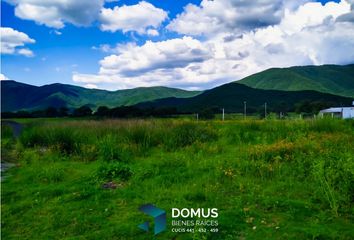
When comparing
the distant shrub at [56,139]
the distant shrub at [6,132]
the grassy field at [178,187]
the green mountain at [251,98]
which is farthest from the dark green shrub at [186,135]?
the green mountain at [251,98]

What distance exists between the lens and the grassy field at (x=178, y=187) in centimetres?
442

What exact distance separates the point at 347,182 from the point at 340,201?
312 millimetres

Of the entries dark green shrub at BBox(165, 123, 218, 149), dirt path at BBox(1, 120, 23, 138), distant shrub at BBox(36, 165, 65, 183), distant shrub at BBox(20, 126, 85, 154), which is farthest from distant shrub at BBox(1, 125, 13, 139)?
distant shrub at BBox(36, 165, 65, 183)

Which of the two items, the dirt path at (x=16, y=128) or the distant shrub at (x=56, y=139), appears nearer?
the distant shrub at (x=56, y=139)

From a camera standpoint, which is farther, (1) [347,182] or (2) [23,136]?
(2) [23,136]

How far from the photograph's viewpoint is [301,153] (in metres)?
8.09

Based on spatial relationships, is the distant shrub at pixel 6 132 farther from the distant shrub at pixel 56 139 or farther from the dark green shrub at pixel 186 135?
the dark green shrub at pixel 186 135

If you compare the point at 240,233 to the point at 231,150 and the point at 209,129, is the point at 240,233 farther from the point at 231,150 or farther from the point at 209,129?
the point at 209,129

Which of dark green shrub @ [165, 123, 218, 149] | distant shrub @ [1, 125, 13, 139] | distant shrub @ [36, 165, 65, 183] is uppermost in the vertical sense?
dark green shrub @ [165, 123, 218, 149]

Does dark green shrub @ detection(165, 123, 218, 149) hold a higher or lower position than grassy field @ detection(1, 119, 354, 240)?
higher

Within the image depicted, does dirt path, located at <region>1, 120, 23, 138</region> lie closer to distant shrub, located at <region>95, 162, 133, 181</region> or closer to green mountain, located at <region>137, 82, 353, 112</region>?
distant shrub, located at <region>95, 162, 133, 181</region>

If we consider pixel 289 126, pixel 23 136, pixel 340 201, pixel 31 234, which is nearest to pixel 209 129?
pixel 289 126

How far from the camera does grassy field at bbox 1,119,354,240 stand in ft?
14.5

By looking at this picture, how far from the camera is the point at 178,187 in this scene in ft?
20.7
